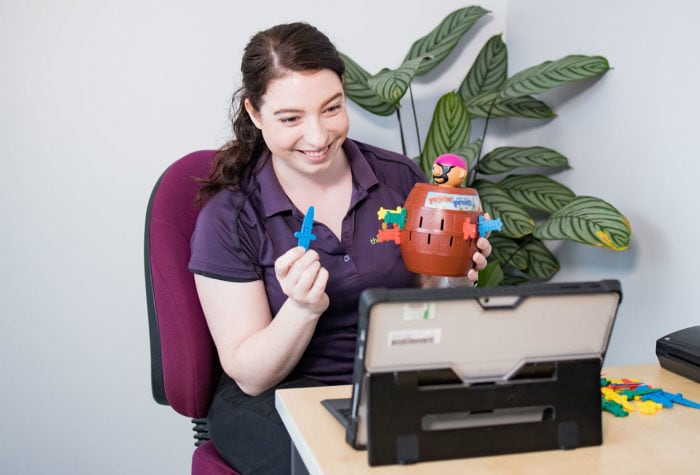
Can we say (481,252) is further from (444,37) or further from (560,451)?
(444,37)

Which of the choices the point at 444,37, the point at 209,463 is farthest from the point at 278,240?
the point at 444,37

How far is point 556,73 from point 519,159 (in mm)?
264

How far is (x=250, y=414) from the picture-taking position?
135cm

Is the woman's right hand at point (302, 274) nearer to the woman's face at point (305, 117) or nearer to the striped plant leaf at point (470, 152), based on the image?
the woman's face at point (305, 117)

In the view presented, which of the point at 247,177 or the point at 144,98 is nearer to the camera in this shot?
the point at 247,177

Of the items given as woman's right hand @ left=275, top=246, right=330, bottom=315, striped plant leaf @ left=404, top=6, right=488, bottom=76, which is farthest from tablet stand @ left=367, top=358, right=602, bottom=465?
striped plant leaf @ left=404, top=6, right=488, bottom=76

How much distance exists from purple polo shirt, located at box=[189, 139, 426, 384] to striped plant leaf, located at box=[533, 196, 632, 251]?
0.42m

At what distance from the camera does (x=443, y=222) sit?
121cm

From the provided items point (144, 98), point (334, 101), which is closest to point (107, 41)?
point (144, 98)

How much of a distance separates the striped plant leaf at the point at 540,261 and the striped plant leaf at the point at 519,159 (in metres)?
0.23

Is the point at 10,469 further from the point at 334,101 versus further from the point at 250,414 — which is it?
the point at 334,101

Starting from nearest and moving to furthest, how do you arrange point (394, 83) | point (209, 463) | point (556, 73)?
point (209, 463), point (394, 83), point (556, 73)

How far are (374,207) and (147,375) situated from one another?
0.96 m

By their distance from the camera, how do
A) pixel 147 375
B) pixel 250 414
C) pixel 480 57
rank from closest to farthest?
1. pixel 250 414
2. pixel 147 375
3. pixel 480 57
